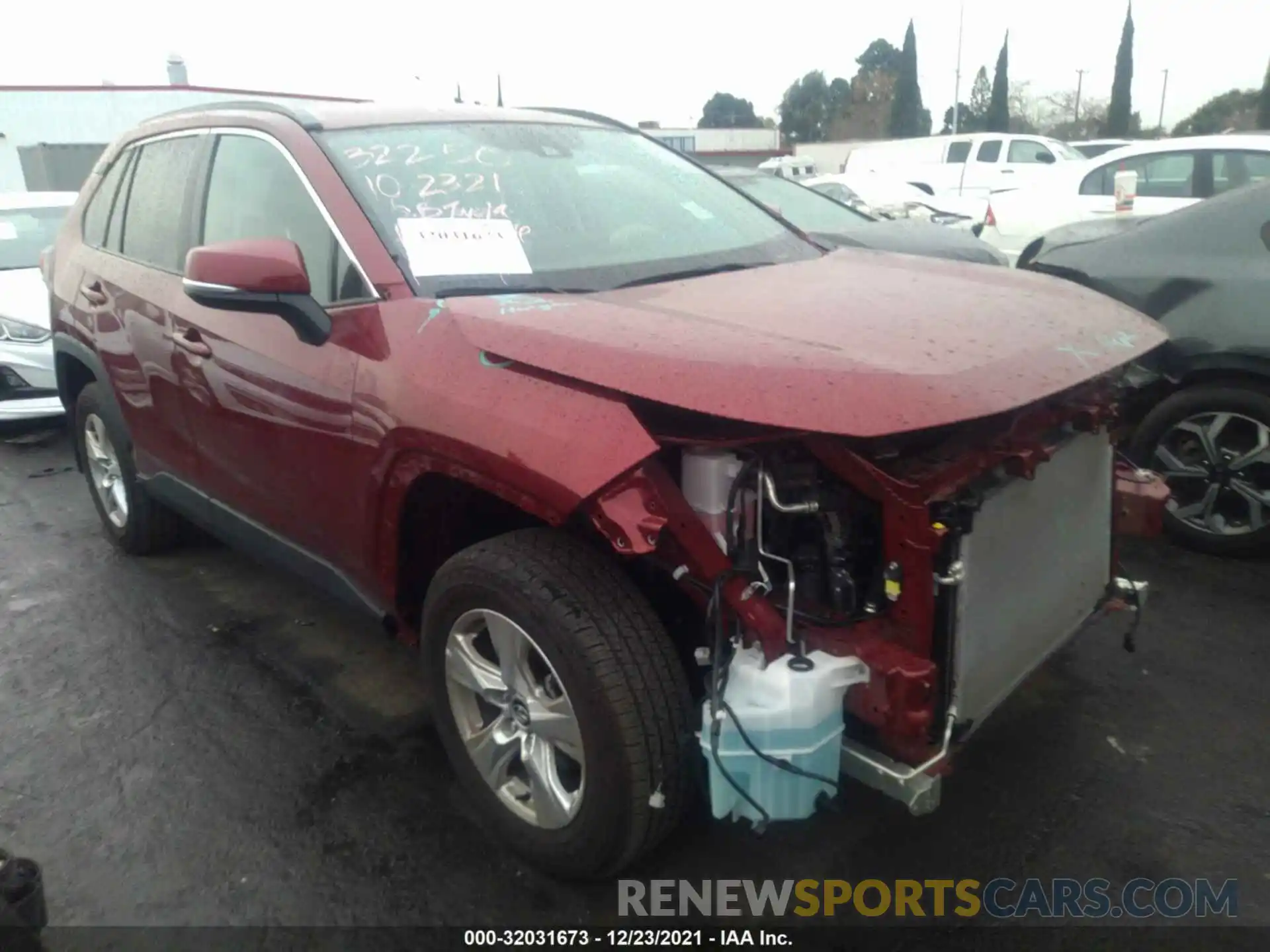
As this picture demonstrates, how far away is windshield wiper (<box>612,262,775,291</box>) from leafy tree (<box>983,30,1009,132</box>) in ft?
156

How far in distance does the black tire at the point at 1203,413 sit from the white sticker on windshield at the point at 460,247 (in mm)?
2817

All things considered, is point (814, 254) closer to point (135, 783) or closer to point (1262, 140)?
point (135, 783)

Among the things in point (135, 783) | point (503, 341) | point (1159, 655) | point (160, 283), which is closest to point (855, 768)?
point (503, 341)

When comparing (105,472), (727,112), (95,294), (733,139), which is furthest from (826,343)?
(727,112)

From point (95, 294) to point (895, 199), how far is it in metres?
12.6

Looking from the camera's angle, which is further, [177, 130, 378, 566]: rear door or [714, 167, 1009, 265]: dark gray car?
[714, 167, 1009, 265]: dark gray car

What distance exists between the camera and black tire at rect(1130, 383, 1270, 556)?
152 inches

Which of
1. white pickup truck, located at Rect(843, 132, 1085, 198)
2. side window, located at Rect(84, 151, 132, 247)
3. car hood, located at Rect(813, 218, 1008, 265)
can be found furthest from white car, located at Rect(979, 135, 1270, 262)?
white pickup truck, located at Rect(843, 132, 1085, 198)

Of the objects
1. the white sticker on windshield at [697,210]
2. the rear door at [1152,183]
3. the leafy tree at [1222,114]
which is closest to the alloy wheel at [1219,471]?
the white sticker on windshield at [697,210]

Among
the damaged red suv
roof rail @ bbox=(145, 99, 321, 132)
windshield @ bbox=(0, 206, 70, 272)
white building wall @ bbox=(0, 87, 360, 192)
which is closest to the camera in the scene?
the damaged red suv

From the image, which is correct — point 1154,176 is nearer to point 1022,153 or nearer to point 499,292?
point 499,292

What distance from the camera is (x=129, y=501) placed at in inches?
172

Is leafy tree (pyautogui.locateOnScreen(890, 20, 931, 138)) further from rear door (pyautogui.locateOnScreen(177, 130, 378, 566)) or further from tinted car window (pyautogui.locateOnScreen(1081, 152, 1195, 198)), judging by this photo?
rear door (pyautogui.locateOnScreen(177, 130, 378, 566))

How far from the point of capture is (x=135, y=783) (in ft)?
9.77
